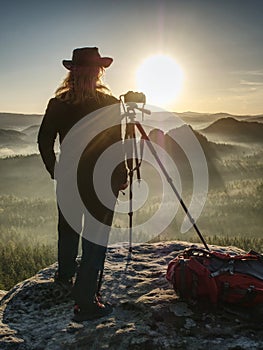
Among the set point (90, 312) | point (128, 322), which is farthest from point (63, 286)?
point (128, 322)

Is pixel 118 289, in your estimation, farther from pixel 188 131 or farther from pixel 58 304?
pixel 188 131

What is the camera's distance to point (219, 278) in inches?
186

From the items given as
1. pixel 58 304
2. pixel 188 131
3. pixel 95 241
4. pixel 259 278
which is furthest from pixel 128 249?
pixel 188 131

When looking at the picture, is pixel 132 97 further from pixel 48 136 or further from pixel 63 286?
pixel 63 286

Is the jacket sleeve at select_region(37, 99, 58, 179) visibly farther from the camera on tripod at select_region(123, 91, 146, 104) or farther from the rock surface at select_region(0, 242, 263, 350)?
the rock surface at select_region(0, 242, 263, 350)

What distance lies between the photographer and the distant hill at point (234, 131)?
5113 inches

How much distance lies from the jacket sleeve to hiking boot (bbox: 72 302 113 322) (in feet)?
5.84

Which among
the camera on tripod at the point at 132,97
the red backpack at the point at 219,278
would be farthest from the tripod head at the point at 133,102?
the red backpack at the point at 219,278

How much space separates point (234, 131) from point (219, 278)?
13422 centimetres

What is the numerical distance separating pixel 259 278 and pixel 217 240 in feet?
34.3

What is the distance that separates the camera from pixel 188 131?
6406cm

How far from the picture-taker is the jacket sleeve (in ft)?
15.9

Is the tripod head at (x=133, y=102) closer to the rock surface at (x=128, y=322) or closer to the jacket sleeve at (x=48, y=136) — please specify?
the jacket sleeve at (x=48, y=136)

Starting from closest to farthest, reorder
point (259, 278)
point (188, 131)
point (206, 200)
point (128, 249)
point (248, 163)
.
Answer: point (259, 278)
point (128, 249)
point (188, 131)
point (206, 200)
point (248, 163)
